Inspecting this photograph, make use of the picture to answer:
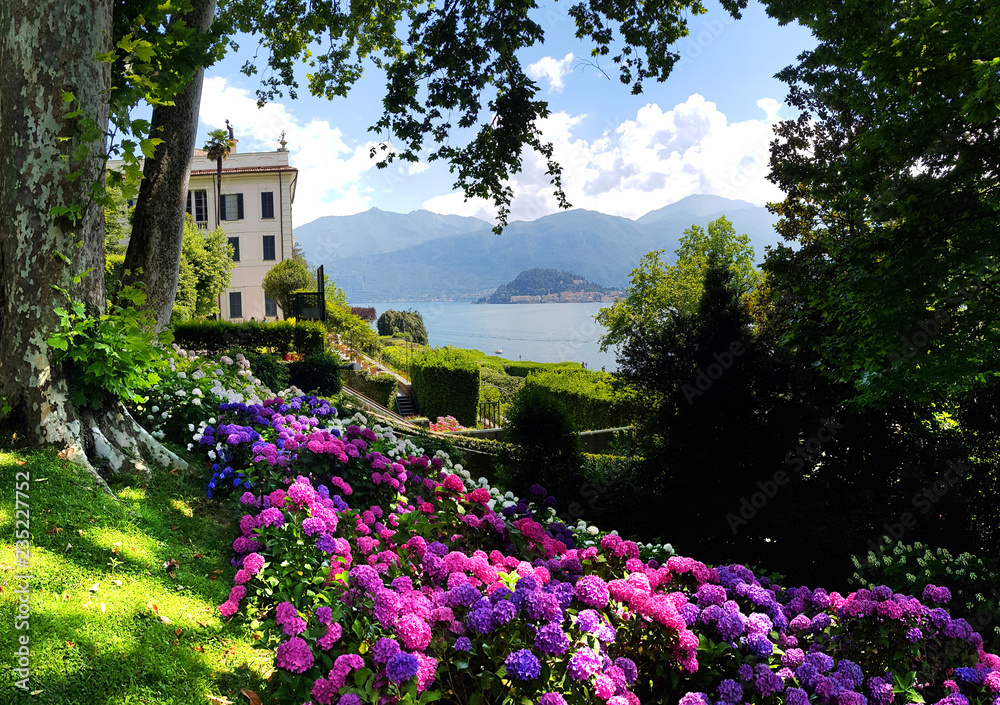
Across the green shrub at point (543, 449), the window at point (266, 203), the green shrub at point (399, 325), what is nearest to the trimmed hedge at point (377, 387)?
the green shrub at point (543, 449)

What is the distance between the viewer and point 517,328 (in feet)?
405

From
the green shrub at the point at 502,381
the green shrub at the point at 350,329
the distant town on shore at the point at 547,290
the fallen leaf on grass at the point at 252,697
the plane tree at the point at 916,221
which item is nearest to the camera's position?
the fallen leaf on grass at the point at 252,697

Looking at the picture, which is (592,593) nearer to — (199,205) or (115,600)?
(115,600)

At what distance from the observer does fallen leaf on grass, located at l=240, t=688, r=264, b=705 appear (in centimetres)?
237

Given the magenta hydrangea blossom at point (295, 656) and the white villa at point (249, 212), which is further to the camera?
the white villa at point (249, 212)

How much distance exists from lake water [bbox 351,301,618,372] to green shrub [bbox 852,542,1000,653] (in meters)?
71.8

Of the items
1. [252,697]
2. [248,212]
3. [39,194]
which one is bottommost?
[252,697]

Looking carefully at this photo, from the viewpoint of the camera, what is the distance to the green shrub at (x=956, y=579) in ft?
13.2

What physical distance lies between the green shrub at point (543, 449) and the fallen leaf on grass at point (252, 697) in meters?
5.32

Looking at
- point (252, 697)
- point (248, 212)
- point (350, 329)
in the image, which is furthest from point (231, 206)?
point (252, 697)

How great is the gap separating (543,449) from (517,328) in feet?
381

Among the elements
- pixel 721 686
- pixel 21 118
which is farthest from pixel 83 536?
pixel 721 686

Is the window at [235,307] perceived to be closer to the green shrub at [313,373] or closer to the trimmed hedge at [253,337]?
the trimmed hedge at [253,337]

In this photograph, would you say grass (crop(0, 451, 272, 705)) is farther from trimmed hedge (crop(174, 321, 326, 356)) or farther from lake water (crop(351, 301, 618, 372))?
lake water (crop(351, 301, 618, 372))
